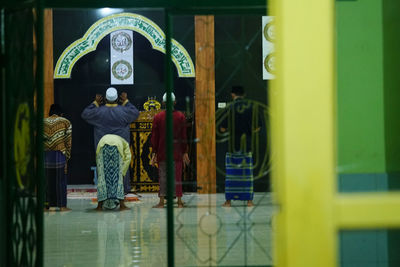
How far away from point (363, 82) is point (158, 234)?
2986 mm

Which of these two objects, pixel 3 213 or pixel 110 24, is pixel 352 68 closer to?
pixel 3 213

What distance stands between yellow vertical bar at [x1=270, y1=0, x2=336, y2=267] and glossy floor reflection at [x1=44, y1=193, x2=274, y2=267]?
149 cm

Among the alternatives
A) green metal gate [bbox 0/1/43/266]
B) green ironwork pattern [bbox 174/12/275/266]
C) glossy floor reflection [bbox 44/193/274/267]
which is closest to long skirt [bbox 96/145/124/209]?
glossy floor reflection [bbox 44/193/274/267]

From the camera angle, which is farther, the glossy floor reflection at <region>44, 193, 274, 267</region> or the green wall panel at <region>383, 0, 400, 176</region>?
the glossy floor reflection at <region>44, 193, 274, 267</region>

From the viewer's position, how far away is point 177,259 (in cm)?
411

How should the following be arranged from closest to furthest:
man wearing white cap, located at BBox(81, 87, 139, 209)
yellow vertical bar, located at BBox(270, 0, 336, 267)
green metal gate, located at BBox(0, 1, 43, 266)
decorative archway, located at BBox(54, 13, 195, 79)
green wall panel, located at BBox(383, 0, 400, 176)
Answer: yellow vertical bar, located at BBox(270, 0, 336, 267) → green wall panel, located at BBox(383, 0, 400, 176) → green metal gate, located at BBox(0, 1, 43, 266) → man wearing white cap, located at BBox(81, 87, 139, 209) → decorative archway, located at BBox(54, 13, 195, 79)

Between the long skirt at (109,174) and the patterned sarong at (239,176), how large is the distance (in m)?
3.46

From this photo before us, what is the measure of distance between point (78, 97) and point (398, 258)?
21.1 feet

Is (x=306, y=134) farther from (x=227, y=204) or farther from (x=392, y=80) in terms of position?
(x=227, y=204)

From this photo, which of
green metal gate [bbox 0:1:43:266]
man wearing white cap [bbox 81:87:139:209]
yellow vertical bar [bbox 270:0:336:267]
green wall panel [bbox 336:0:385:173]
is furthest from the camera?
man wearing white cap [bbox 81:87:139:209]

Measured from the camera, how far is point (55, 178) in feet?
22.6

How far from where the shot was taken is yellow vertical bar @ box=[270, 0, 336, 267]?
89 centimetres

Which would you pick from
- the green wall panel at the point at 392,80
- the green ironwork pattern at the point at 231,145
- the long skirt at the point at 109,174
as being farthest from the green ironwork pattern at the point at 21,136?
the long skirt at the point at 109,174

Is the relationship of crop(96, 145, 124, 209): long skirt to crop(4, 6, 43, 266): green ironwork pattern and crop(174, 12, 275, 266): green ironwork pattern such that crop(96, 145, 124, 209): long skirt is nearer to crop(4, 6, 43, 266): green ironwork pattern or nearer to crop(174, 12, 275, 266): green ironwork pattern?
crop(174, 12, 275, 266): green ironwork pattern
